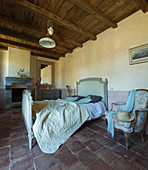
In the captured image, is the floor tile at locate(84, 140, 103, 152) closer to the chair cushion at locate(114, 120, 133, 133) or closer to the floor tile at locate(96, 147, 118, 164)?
the floor tile at locate(96, 147, 118, 164)

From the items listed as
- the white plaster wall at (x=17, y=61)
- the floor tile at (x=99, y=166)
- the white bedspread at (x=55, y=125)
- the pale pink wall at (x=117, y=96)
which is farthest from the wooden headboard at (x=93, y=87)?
the white plaster wall at (x=17, y=61)

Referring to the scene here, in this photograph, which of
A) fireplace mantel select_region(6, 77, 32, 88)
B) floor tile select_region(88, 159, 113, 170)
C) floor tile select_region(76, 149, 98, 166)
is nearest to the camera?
floor tile select_region(88, 159, 113, 170)

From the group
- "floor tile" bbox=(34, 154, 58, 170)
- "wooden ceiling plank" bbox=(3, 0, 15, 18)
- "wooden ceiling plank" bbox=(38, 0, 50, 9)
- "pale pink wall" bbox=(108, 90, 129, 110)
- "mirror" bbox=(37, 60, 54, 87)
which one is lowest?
"floor tile" bbox=(34, 154, 58, 170)

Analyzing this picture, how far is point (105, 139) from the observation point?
1.83 metres

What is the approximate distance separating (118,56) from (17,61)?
14.9 feet

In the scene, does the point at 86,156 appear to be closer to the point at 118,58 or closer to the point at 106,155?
the point at 106,155

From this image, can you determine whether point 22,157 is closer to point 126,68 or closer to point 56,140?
point 56,140

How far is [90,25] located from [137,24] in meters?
1.32

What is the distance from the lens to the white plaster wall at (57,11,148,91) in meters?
2.20

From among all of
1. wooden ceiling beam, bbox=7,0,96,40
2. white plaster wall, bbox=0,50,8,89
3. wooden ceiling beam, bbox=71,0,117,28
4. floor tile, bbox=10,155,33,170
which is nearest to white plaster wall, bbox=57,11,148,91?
wooden ceiling beam, bbox=71,0,117,28

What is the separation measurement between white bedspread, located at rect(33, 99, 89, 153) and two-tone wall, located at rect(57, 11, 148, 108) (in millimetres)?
1460

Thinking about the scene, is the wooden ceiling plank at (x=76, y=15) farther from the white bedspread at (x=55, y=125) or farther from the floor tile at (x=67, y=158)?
the floor tile at (x=67, y=158)

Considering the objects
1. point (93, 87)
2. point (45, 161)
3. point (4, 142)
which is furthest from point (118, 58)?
point (4, 142)

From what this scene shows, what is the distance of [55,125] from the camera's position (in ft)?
5.78
